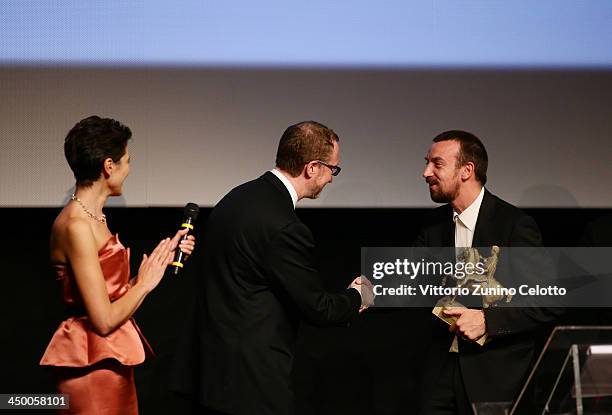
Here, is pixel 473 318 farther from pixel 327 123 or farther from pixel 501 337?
pixel 327 123

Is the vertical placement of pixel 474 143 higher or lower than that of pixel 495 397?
higher

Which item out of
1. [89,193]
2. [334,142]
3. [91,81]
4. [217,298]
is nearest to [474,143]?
[334,142]

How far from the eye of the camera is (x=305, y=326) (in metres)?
4.48

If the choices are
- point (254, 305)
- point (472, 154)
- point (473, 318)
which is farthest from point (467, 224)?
point (254, 305)

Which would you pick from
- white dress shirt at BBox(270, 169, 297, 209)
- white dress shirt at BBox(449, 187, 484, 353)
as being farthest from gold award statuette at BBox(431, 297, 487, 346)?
white dress shirt at BBox(270, 169, 297, 209)

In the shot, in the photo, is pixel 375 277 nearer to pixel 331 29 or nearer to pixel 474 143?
pixel 474 143

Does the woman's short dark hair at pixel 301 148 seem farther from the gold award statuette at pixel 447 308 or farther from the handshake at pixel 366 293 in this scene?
the gold award statuette at pixel 447 308

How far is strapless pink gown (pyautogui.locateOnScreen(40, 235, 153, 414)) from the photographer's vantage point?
2.78m

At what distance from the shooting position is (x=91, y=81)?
3.91 meters

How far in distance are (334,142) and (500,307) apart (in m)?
0.89

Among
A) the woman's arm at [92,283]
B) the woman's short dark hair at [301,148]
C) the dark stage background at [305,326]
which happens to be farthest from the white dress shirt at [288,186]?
the dark stage background at [305,326]

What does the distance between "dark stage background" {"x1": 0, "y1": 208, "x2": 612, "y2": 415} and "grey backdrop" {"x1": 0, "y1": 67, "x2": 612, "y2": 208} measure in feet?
0.73

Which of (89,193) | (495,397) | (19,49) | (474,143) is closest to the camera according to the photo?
(89,193)

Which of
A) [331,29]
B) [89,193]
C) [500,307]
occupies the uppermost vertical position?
[331,29]
